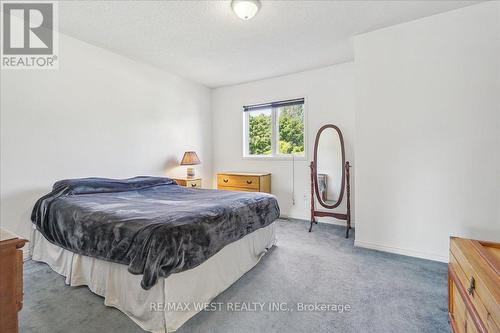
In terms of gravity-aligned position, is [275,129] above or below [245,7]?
below

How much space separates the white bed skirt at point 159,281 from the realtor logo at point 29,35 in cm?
190

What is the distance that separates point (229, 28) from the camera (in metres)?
2.67

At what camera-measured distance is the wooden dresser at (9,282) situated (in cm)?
92

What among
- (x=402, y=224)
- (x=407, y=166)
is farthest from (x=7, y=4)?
(x=402, y=224)

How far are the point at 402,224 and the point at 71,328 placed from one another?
300cm

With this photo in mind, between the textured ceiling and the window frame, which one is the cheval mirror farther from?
the textured ceiling

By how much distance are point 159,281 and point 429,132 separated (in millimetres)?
2783

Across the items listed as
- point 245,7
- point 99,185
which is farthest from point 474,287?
point 99,185

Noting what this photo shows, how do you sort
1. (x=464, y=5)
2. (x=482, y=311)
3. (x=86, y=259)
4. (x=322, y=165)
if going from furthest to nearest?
Answer: (x=322, y=165), (x=464, y=5), (x=86, y=259), (x=482, y=311)

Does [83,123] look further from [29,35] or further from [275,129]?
[275,129]

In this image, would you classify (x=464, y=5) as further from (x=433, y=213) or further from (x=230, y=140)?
(x=230, y=140)

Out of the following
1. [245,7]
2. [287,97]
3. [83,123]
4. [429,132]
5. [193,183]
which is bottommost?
[193,183]

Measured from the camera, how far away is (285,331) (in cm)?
149

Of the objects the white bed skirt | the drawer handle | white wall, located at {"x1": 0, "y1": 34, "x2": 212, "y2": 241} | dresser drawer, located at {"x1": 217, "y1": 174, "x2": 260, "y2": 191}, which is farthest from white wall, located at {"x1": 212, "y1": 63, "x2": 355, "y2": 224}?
the drawer handle
